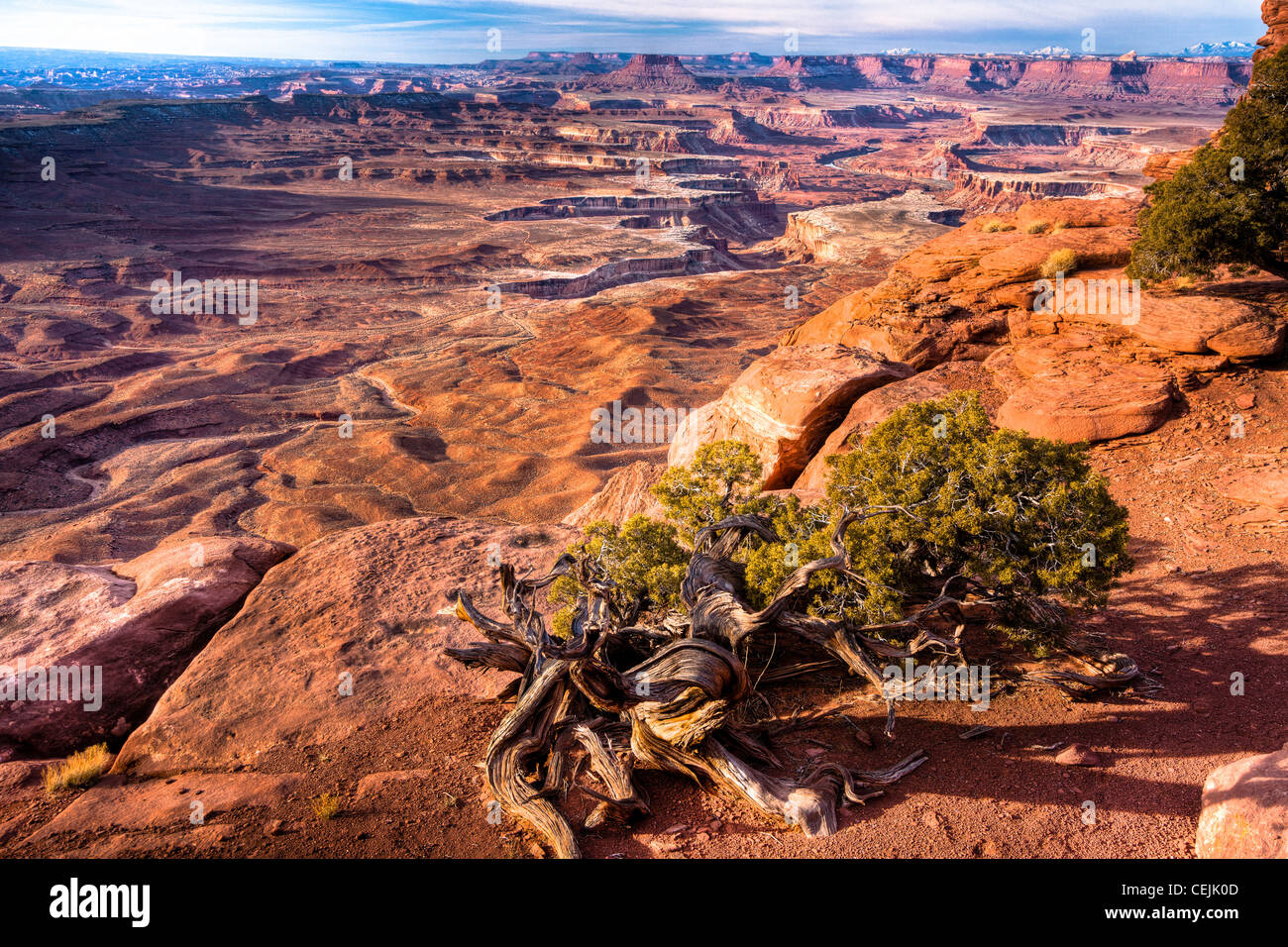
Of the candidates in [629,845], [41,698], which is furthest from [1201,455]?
[41,698]

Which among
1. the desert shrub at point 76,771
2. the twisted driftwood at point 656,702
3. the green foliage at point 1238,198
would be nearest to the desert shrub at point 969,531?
the twisted driftwood at point 656,702

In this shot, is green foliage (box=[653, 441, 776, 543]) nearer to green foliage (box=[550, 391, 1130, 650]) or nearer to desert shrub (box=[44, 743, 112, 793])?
green foliage (box=[550, 391, 1130, 650])

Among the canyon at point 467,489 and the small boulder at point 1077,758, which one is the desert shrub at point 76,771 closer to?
the canyon at point 467,489

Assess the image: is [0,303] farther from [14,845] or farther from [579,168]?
[579,168]

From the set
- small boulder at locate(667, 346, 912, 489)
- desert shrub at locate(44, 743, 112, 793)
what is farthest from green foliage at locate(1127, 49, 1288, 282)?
desert shrub at locate(44, 743, 112, 793)

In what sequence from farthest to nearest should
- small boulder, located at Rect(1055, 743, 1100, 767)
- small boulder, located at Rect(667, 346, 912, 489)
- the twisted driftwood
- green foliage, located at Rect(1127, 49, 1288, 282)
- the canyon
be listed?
small boulder, located at Rect(667, 346, 912, 489) → green foliage, located at Rect(1127, 49, 1288, 282) → the canyon → small boulder, located at Rect(1055, 743, 1100, 767) → the twisted driftwood

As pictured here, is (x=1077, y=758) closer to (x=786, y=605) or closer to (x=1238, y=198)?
(x=786, y=605)
